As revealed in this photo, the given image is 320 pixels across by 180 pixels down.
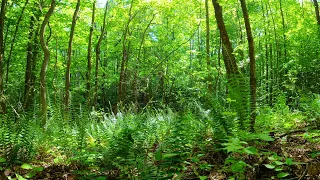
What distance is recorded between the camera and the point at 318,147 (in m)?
2.82

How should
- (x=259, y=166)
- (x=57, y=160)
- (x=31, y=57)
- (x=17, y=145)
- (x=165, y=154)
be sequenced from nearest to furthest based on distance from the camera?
(x=165, y=154), (x=259, y=166), (x=17, y=145), (x=57, y=160), (x=31, y=57)

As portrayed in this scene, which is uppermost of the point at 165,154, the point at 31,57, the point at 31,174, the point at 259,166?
the point at 31,57

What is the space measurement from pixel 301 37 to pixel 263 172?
1437 cm

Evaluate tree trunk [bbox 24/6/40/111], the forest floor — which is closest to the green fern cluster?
the forest floor

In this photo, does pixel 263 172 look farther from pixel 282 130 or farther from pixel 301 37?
pixel 301 37

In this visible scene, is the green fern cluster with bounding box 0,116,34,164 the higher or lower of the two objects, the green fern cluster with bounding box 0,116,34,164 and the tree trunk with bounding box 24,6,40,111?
the lower

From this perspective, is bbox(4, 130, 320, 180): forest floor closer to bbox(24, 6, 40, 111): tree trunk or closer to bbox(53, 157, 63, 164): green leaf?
bbox(53, 157, 63, 164): green leaf

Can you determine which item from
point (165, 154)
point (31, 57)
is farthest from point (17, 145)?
point (31, 57)

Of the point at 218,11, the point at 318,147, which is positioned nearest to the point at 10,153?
the point at 318,147

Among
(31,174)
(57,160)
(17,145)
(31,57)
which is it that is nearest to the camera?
(31,174)

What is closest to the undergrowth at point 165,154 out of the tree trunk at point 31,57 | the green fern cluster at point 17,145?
the green fern cluster at point 17,145

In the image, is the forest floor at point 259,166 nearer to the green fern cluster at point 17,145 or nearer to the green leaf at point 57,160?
the green leaf at point 57,160

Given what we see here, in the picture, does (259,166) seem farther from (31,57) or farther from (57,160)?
(31,57)

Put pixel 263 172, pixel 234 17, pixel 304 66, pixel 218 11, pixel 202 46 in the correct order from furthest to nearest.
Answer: pixel 202 46, pixel 234 17, pixel 304 66, pixel 218 11, pixel 263 172
